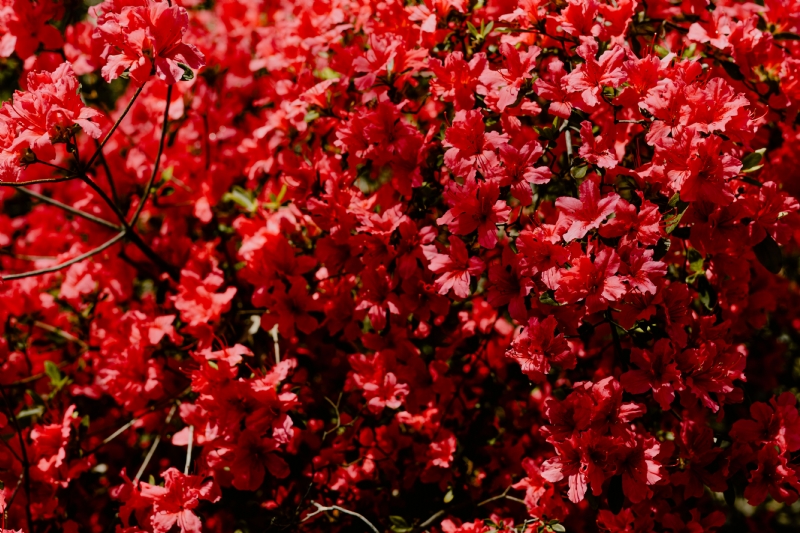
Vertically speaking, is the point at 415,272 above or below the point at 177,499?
above

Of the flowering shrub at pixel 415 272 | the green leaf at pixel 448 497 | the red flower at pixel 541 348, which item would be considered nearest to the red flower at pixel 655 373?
the flowering shrub at pixel 415 272

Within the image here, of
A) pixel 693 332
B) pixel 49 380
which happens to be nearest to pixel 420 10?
pixel 693 332

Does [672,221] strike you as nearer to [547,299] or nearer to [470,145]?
[547,299]

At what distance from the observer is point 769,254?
67.1 inches

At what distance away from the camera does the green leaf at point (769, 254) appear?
5.52 feet

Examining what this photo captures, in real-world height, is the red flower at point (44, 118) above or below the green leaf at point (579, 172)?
above

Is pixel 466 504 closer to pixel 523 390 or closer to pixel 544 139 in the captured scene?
pixel 523 390

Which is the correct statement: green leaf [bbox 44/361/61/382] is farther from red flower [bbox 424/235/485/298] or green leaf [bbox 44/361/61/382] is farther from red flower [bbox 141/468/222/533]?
red flower [bbox 424/235/485/298]

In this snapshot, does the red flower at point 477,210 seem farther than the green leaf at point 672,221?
Yes

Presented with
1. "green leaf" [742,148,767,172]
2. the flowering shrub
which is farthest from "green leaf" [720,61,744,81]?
"green leaf" [742,148,767,172]

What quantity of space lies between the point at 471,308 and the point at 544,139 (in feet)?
2.48

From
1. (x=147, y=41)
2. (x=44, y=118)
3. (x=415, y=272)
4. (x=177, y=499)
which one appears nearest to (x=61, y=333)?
(x=177, y=499)

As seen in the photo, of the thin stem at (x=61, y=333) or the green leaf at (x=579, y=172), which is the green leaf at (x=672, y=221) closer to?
the green leaf at (x=579, y=172)

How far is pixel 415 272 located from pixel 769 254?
944 millimetres
